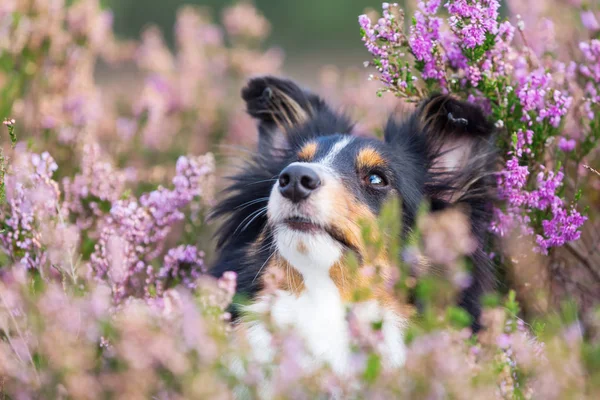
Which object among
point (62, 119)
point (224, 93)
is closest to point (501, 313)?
point (62, 119)

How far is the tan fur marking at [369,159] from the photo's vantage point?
3.68 m

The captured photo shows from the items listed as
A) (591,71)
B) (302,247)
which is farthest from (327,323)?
(591,71)

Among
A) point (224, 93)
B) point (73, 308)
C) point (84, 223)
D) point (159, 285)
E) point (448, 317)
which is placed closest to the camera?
point (448, 317)

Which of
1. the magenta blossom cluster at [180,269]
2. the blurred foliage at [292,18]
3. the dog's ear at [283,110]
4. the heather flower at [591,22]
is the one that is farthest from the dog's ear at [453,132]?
the blurred foliage at [292,18]

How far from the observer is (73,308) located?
260 centimetres

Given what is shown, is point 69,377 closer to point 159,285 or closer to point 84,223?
point 159,285

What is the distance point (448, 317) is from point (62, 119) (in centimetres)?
454

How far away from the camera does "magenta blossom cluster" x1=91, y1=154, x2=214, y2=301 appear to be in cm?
384

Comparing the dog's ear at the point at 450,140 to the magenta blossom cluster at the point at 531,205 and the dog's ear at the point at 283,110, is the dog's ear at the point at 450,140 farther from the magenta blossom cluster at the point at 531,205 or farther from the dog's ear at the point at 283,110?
the dog's ear at the point at 283,110

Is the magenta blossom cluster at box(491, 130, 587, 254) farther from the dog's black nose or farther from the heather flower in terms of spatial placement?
the heather flower

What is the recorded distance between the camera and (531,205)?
3717mm

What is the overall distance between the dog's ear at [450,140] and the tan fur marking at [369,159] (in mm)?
340

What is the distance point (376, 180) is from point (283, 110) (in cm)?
99

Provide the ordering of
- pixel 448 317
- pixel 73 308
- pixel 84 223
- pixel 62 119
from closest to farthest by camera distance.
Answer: pixel 448 317, pixel 73 308, pixel 84 223, pixel 62 119
